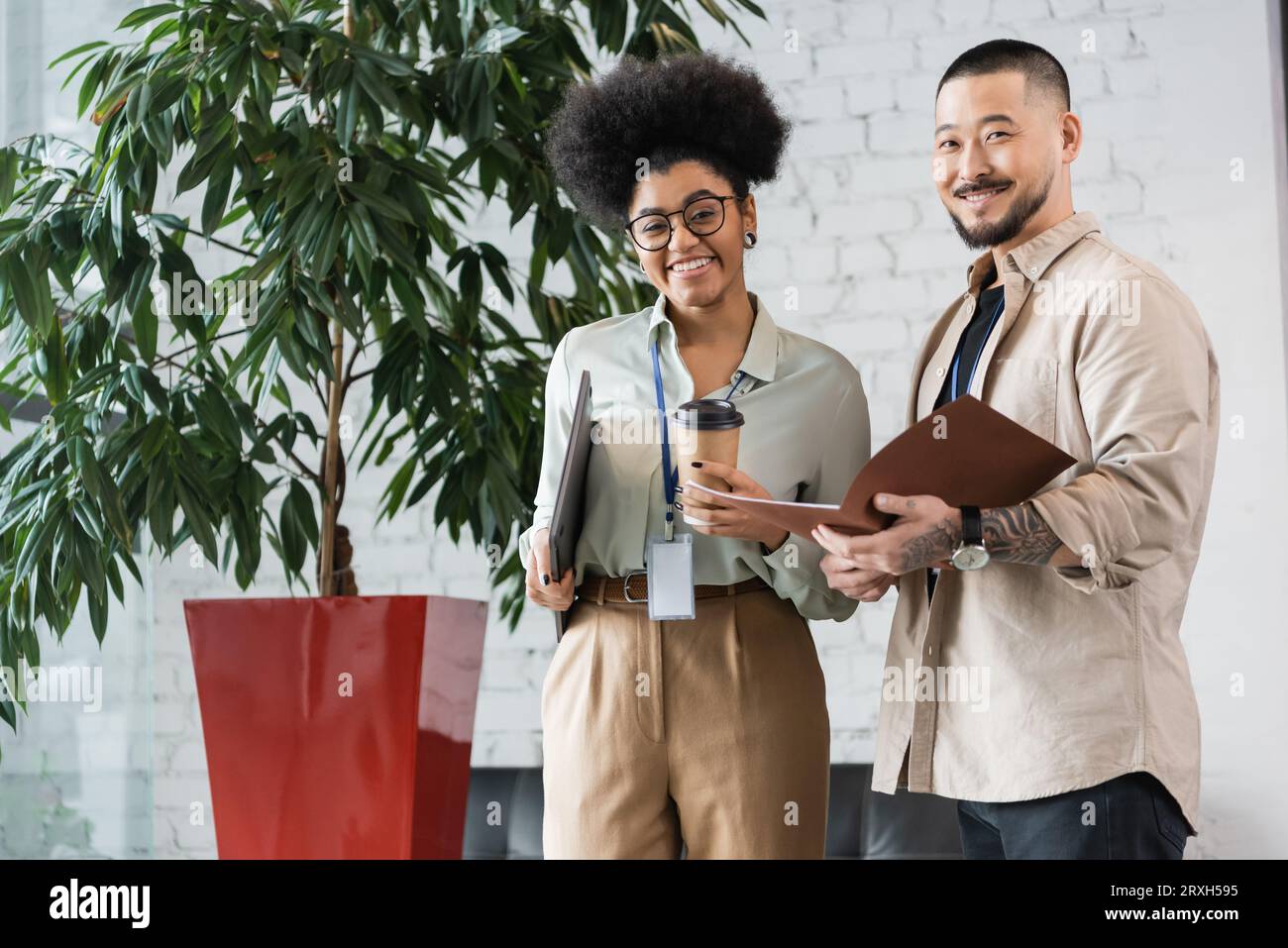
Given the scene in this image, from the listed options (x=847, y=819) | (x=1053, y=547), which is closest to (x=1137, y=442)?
(x=1053, y=547)

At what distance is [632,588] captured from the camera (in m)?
1.50

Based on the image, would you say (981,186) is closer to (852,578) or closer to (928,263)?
(852,578)

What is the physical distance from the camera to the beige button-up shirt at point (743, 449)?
4.92 ft

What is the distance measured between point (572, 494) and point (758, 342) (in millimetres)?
318

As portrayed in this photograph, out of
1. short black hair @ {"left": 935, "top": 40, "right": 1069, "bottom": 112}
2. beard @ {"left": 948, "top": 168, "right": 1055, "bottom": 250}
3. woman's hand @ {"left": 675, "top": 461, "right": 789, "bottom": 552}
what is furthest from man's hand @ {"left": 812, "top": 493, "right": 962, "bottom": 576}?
short black hair @ {"left": 935, "top": 40, "right": 1069, "bottom": 112}

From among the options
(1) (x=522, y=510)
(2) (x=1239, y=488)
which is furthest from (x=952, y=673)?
(2) (x=1239, y=488)

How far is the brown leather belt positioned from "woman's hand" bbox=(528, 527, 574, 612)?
0.04 metres

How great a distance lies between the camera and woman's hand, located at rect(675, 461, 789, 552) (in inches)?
53.6

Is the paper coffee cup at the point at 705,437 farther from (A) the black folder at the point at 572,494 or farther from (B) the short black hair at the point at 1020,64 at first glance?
(B) the short black hair at the point at 1020,64

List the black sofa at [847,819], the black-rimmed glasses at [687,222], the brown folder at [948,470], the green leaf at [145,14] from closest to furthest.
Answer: the brown folder at [948,470] → the black-rimmed glasses at [687,222] → the green leaf at [145,14] → the black sofa at [847,819]

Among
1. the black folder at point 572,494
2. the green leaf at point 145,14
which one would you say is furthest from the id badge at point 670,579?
the green leaf at point 145,14

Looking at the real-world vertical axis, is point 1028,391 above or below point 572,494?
above

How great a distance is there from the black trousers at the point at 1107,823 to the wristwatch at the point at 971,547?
0.26 m

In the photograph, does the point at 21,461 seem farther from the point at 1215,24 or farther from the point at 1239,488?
the point at 1215,24
